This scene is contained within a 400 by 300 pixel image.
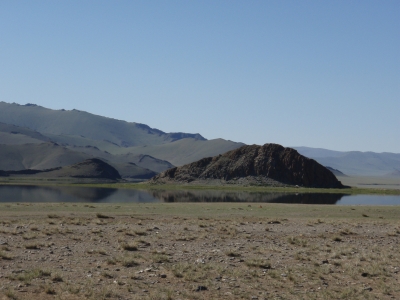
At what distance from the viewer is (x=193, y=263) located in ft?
50.6

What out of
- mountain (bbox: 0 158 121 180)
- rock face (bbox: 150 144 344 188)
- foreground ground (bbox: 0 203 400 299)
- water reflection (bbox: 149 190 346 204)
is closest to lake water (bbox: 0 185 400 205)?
water reflection (bbox: 149 190 346 204)

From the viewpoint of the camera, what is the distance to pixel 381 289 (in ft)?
43.4

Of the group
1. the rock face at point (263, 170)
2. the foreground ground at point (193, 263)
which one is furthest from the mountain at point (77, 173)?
the foreground ground at point (193, 263)

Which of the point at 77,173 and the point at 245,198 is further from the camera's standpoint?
the point at 77,173

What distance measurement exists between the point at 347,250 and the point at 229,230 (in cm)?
614

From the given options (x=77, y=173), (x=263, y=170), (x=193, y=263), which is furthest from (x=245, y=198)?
(x=77, y=173)

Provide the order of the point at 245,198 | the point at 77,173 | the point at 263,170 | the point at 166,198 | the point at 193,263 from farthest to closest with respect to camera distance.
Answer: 1. the point at 77,173
2. the point at 263,170
3. the point at 245,198
4. the point at 166,198
5. the point at 193,263

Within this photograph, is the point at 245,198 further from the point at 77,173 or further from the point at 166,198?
the point at 77,173

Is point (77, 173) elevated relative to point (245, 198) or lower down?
elevated

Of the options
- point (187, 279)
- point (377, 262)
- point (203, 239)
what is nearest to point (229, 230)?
point (203, 239)

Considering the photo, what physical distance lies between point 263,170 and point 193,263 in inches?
4346

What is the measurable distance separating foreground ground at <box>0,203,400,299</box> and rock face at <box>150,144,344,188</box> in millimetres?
98386

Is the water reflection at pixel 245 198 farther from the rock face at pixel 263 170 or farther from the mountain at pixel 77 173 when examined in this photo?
the mountain at pixel 77 173

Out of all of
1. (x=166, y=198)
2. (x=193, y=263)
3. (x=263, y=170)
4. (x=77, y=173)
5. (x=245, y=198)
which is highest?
(x=263, y=170)
